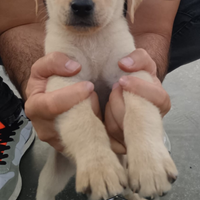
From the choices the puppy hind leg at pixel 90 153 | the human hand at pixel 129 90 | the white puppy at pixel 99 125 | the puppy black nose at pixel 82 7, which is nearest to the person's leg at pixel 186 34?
the white puppy at pixel 99 125

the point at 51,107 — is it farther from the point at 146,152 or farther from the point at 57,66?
the point at 146,152

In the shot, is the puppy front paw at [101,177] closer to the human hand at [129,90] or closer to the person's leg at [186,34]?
the human hand at [129,90]

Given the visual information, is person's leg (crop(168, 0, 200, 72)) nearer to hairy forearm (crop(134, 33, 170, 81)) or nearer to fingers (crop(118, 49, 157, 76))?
hairy forearm (crop(134, 33, 170, 81))

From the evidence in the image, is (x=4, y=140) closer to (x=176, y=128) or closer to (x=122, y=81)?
(x=122, y=81)

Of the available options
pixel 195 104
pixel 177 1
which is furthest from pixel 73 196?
pixel 177 1

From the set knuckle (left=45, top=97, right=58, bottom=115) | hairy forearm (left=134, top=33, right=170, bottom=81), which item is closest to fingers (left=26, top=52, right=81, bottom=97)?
knuckle (left=45, top=97, right=58, bottom=115)

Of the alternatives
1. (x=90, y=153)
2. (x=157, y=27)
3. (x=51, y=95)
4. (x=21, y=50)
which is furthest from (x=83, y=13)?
(x=157, y=27)
